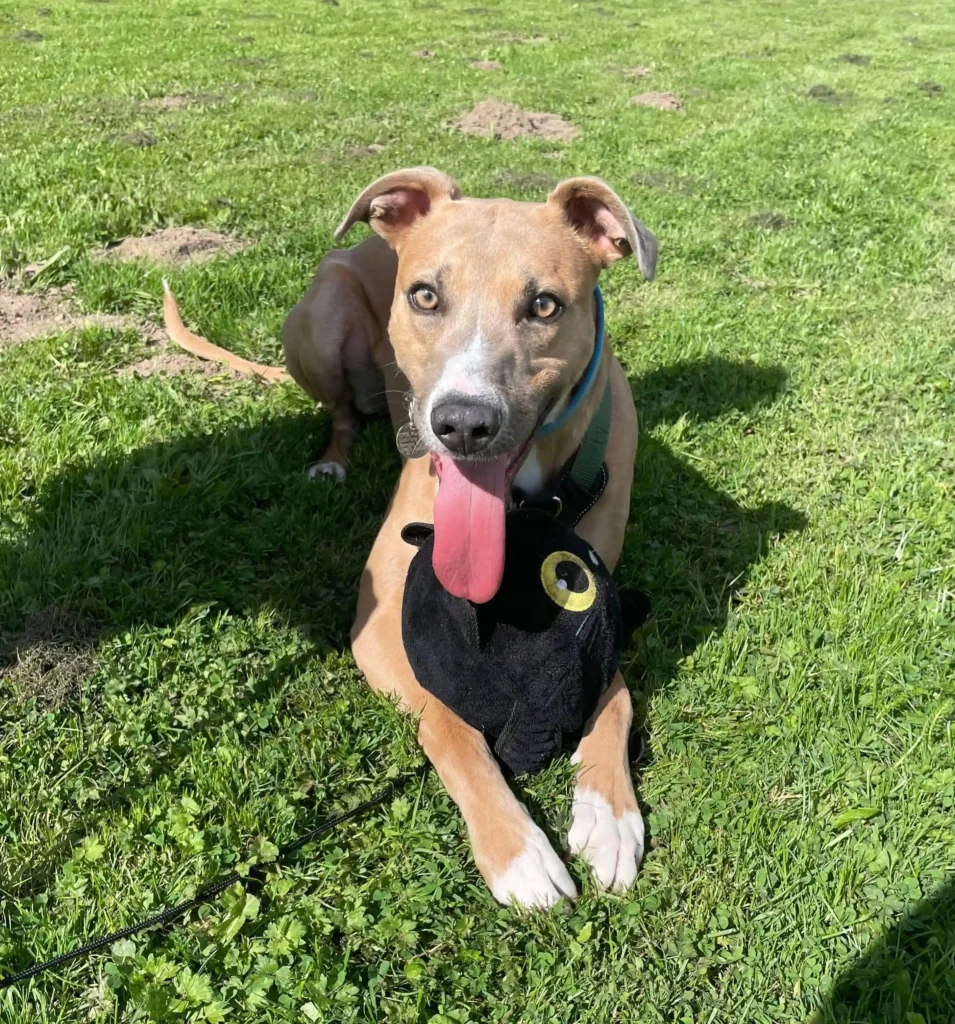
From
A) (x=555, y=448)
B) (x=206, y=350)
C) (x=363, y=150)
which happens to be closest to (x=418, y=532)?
(x=555, y=448)

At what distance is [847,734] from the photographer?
2.91 metres

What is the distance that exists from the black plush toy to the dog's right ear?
1504 millimetres

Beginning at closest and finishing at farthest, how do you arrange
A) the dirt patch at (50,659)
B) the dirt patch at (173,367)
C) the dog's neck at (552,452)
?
the dirt patch at (50,659), the dog's neck at (552,452), the dirt patch at (173,367)

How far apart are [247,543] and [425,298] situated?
1.39m

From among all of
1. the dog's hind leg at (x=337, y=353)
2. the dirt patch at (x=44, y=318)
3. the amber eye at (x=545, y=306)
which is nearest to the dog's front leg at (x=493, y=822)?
the amber eye at (x=545, y=306)

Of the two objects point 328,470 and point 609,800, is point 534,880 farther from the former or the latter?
point 328,470

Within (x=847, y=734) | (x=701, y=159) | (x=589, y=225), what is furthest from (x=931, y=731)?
(x=701, y=159)

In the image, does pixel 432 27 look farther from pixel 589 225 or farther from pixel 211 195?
pixel 589 225

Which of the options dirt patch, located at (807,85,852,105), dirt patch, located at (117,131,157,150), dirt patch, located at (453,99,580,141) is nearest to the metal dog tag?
dirt patch, located at (117,131,157,150)

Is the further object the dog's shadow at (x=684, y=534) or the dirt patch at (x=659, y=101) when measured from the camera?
the dirt patch at (x=659, y=101)

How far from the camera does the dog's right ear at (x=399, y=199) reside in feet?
11.1

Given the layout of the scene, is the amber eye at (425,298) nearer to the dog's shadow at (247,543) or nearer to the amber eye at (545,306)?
the amber eye at (545,306)

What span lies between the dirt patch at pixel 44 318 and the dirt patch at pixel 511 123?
7.04 m

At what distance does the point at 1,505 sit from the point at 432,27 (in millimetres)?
19903
